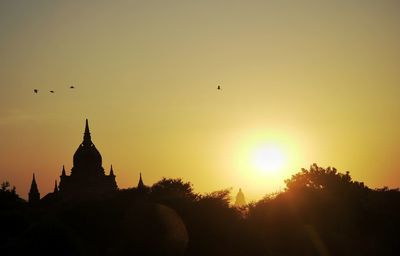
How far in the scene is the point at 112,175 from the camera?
5408 inches

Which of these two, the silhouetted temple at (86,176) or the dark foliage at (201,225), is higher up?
the silhouetted temple at (86,176)

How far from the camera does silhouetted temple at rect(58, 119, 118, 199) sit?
12812cm

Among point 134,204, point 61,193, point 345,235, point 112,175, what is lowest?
point 134,204

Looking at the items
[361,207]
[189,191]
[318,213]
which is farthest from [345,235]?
[189,191]

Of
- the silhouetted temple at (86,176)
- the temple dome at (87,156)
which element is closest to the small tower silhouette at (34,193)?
the silhouetted temple at (86,176)

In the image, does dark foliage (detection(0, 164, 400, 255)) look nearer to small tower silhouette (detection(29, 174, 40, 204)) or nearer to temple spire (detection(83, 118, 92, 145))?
small tower silhouette (detection(29, 174, 40, 204))

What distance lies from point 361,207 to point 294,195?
813 cm

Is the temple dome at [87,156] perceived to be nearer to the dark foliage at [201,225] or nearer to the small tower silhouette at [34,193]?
the small tower silhouette at [34,193]

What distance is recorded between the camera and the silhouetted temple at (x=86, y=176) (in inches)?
5044

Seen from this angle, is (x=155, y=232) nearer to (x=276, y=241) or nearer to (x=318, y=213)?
(x=276, y=241)

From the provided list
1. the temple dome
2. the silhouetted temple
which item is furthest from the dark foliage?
the temple dome

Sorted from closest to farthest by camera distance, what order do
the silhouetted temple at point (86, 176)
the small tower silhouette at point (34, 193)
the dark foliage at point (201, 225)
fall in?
the dark foliage at point (201, 225)
the silhouetted temple at point (86, 176)
the small tower silhouette at point (34, 193)

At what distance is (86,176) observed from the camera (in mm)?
128875

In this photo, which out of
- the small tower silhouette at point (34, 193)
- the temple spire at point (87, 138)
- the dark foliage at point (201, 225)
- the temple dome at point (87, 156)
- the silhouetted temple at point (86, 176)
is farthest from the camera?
the temple spire at point (87, 138)
